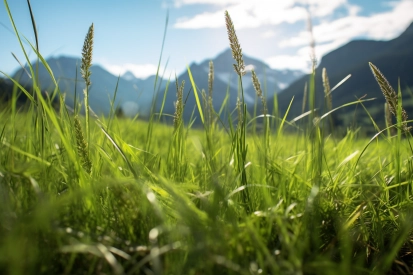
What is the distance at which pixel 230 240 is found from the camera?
3.08ft

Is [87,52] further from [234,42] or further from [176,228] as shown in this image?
[176,228]

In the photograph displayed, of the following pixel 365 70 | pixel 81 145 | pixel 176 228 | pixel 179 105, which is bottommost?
pixel 176 228

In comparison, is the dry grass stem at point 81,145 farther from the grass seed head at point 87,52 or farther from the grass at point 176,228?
the grass seed head at point 87,52

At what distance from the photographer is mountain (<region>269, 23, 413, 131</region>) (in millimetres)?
100562

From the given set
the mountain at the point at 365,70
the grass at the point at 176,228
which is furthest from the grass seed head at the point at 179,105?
the mountain at the point at 365,70

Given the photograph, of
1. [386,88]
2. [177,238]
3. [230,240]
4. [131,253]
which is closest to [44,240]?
[131,253]

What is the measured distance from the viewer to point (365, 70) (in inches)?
4626

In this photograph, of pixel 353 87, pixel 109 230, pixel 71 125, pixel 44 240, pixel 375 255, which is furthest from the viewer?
pixel 353 87

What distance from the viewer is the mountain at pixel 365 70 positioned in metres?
101

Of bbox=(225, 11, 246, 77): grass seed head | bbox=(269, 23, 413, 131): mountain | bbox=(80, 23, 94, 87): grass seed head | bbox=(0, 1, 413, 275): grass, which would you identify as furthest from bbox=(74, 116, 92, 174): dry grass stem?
bbox=(269, 23, 413, 131): mountain

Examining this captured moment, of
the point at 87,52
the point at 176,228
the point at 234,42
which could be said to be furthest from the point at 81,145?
the point at 234,42

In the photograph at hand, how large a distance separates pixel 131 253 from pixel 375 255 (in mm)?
840

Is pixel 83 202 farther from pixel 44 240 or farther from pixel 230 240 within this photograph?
pixel 230 240

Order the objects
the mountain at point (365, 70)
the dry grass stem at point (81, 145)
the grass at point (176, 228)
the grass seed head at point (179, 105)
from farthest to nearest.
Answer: the mountain at point (365, 70), the grass seed head at point (179, 105), the dry grass stem at point (81, 145), the grass at point (176, 228)
